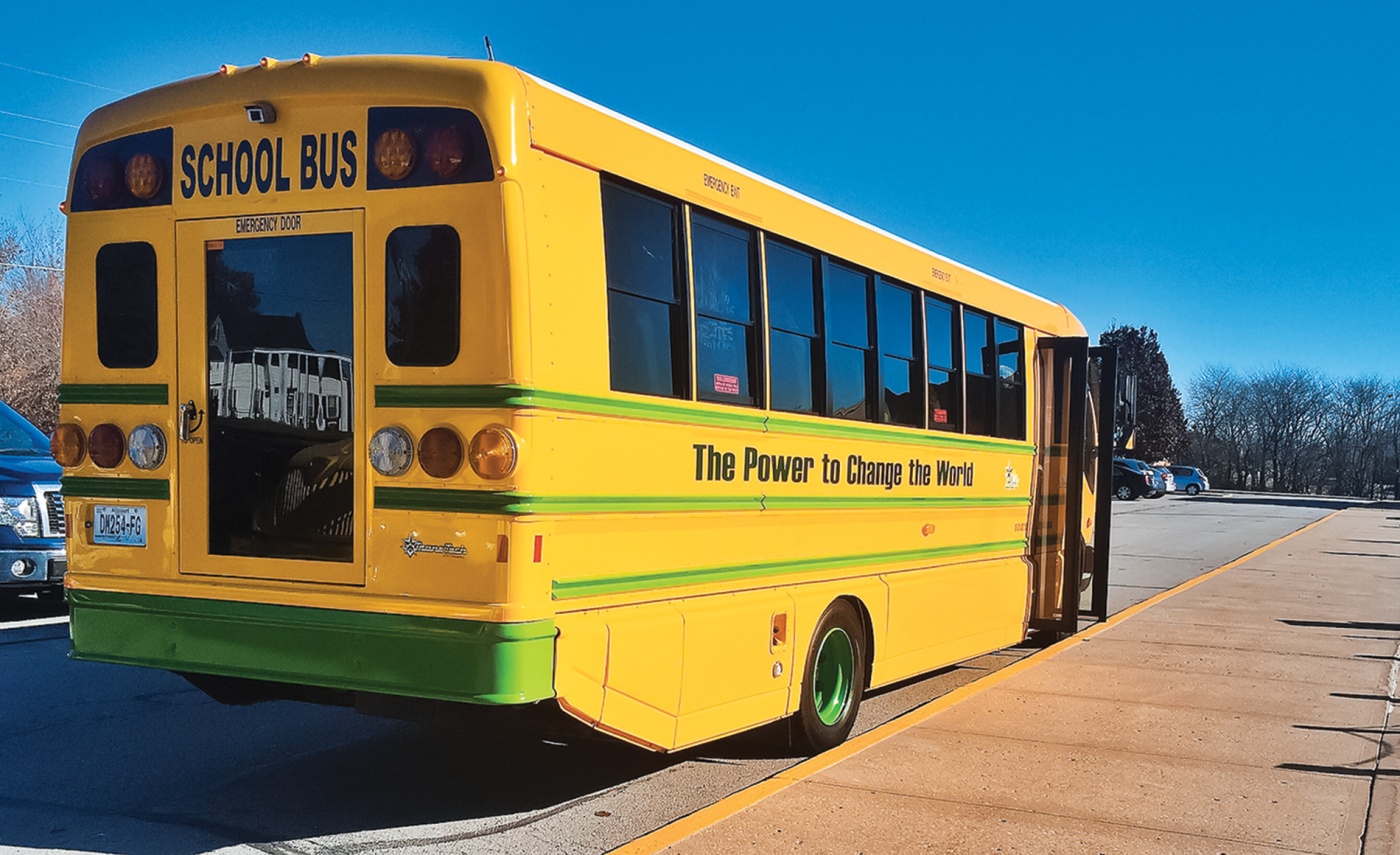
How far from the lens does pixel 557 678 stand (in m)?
4.70

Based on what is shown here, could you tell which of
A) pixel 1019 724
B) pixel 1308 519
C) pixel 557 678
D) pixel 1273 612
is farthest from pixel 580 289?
pixel 1308 519

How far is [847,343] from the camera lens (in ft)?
22.7

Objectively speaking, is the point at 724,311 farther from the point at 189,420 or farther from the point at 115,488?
the point at 115,488

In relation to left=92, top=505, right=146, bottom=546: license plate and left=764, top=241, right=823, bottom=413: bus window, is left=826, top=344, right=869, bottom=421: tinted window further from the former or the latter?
left=92, top=505, right=146, bottom=546: license plate

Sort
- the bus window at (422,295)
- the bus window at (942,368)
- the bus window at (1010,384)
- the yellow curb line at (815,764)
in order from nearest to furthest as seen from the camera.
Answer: the bus window at (422,295) → the yellow curb line at (815,764) → the bus window at (942,368) → the bus window at (1010,384)

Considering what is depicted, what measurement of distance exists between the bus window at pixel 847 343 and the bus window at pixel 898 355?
0.19m

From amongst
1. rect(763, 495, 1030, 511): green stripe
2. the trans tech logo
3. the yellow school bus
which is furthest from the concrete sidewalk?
the trans tech logo

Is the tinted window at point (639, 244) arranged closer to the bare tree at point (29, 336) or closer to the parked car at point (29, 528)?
the parked car at point (29, 528)

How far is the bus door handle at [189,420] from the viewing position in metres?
5.08

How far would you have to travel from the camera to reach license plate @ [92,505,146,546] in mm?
5176

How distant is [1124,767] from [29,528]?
8.60 meters

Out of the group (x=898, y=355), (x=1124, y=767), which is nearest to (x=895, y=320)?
(x=898, y=355)

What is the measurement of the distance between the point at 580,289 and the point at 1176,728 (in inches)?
190

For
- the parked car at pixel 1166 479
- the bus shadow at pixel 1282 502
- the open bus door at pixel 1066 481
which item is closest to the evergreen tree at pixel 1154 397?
the bus shadow at pixel 1282 502
